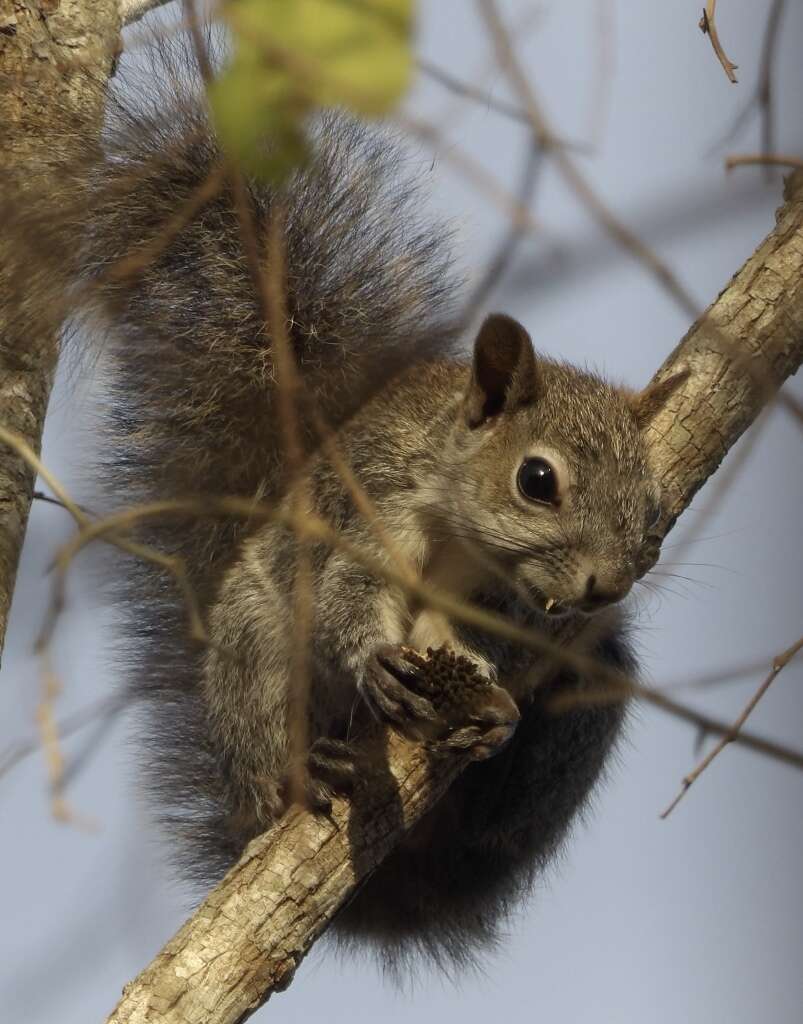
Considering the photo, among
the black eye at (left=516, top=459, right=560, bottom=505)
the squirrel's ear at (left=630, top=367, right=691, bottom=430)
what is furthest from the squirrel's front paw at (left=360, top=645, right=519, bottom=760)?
the squirrel's ear at (left=630, top=367, right=691, bottom=430)

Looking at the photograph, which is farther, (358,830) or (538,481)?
(538,481)

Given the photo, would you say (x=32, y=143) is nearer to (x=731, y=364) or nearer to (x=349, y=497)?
(x=349, y=497)

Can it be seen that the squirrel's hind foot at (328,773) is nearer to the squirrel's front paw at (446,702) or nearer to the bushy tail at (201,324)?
the squirrel's front paw at (446,702)

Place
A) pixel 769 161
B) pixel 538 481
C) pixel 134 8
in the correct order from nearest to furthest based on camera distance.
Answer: pixel 769 161 → pixel 538 481 → pixel 134 8

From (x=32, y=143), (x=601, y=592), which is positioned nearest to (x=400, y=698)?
(x=601, y=592)

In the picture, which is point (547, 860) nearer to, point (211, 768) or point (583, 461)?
point (211, 768)

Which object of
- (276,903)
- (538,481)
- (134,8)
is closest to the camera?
(276,903)

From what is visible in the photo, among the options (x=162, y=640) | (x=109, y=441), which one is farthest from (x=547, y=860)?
(x=109, y=441)

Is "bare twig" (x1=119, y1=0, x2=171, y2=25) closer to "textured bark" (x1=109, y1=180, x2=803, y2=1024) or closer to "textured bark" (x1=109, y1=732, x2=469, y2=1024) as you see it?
"textured bark" (x1=109, y1=180, x2=803, y2=1024)
